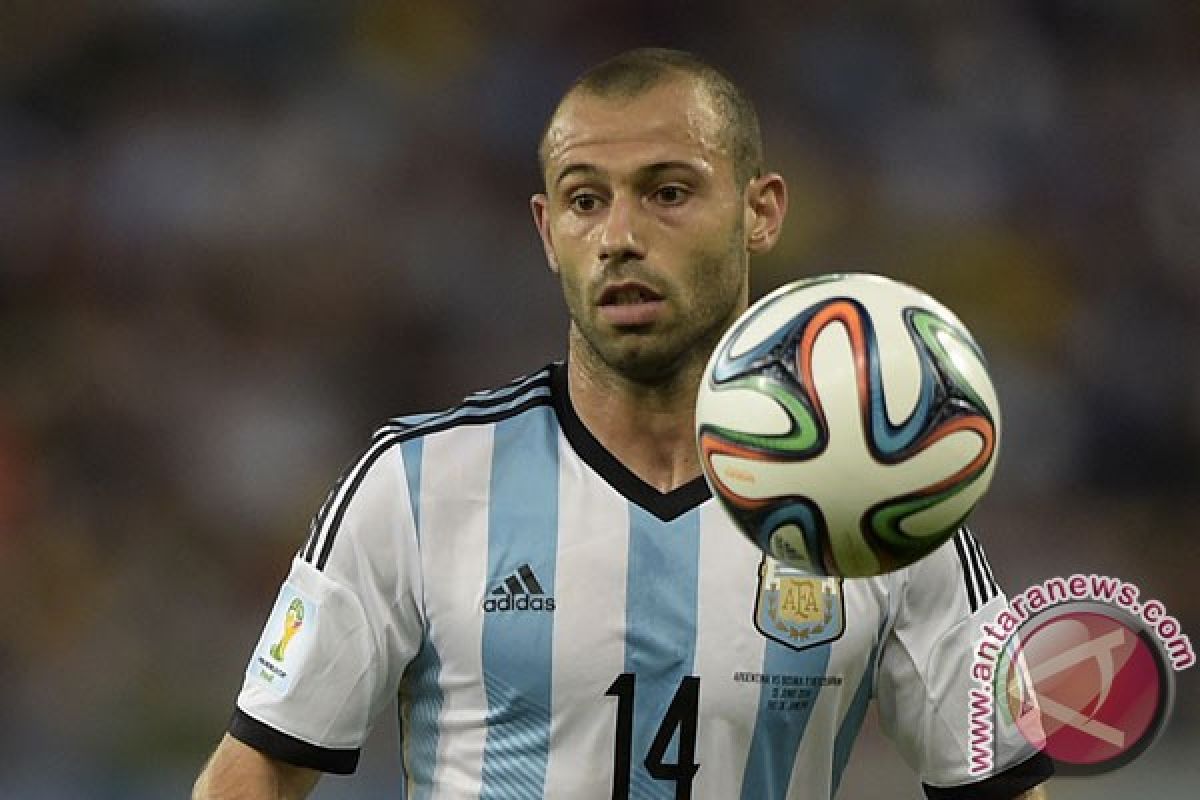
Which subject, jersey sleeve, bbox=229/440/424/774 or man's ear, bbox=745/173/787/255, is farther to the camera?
man's ear, bbox=745/173/787/255

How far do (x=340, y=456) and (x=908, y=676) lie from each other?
382 centimetres

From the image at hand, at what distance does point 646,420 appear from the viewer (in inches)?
139

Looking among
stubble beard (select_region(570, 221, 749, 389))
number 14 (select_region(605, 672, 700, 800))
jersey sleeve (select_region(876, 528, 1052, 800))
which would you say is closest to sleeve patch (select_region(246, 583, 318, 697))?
number 14 (select_region(605, 672, 700, 800))

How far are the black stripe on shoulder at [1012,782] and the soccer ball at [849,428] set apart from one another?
2.92 feet

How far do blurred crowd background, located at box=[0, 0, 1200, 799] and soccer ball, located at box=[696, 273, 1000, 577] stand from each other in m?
4.15

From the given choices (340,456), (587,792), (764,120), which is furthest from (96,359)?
(587,792)

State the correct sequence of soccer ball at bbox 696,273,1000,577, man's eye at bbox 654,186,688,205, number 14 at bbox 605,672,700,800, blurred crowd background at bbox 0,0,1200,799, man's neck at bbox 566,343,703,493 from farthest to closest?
blurred crowd background at bbox 0,0,1200,799, man's neck at bbox 566,343,703,493, man's eye at bbox 654,186,688,205, number 14 at bbox 605,672,700,800, soccer ball at bbox 696,273,1000,577

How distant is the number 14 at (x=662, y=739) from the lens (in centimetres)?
331

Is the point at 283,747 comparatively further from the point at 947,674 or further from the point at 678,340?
the point at 947,674

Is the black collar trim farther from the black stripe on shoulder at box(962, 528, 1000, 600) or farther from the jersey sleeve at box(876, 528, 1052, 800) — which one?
the black stripe on shoulder at box(962, 528, 1000, 600)

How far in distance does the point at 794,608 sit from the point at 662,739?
1.10 ft

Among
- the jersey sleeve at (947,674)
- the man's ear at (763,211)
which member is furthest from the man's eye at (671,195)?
the jersey sleeve at (947,674)

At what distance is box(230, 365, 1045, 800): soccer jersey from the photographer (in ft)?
10.9

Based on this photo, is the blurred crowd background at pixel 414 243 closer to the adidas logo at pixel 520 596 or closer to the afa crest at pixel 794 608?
the adidas logo at pixel 520 596
